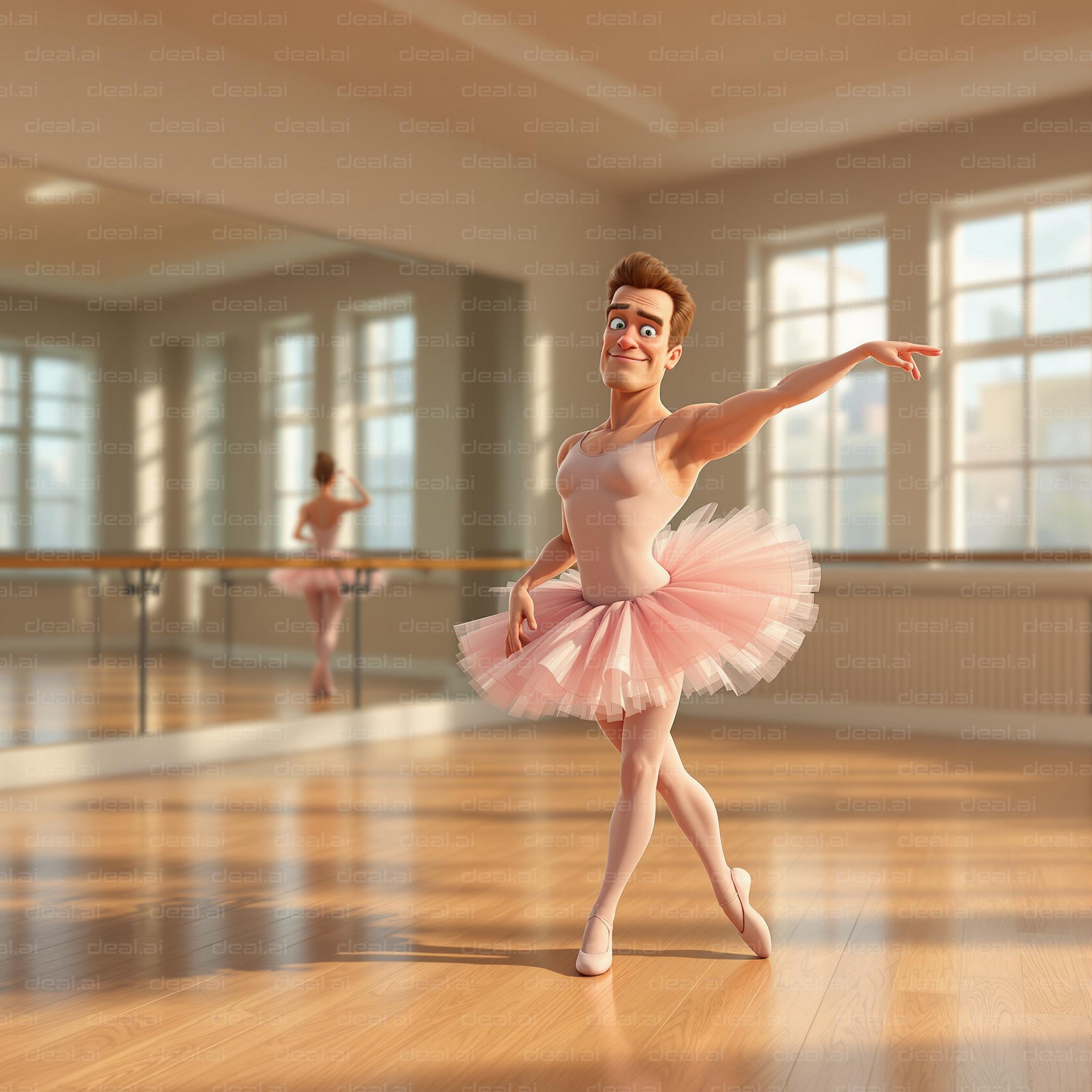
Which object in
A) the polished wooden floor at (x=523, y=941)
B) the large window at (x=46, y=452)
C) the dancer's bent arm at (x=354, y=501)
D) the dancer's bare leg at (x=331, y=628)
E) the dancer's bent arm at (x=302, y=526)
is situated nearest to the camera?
the polished wooden floor at (x=523, y=941)

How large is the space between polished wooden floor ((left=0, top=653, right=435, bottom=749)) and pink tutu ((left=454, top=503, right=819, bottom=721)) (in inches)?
95.4

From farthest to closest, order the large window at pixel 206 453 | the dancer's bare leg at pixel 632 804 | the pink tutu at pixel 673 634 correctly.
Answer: the large window at pixel 206 453
the dancer's bare leg at pixel 632 804
the pink tutu at pixel 673 634

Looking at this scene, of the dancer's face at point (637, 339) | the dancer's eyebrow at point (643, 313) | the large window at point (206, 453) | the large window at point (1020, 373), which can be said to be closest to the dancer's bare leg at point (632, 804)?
the dancer's face at point (637, 339)

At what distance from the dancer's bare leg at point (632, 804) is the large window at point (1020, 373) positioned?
399 centimetres

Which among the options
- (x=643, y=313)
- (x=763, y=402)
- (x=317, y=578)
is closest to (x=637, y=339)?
(x=643, y=313)

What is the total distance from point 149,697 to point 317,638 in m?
0.88

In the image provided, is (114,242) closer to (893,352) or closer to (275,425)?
(275,425)

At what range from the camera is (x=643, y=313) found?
2.16 metres

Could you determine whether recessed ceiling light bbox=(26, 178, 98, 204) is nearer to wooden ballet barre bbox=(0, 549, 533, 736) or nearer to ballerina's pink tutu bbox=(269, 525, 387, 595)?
wooden ballet barre bbox=(0, 549, 533, 736)

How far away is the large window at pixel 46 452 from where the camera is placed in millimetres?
3809

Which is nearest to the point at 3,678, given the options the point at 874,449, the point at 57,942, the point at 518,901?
the point at 57,942

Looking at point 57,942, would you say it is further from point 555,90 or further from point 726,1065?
point 555,90

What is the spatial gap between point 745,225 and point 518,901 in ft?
15.4

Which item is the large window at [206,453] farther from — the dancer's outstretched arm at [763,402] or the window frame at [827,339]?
the window frame at [827,339]
